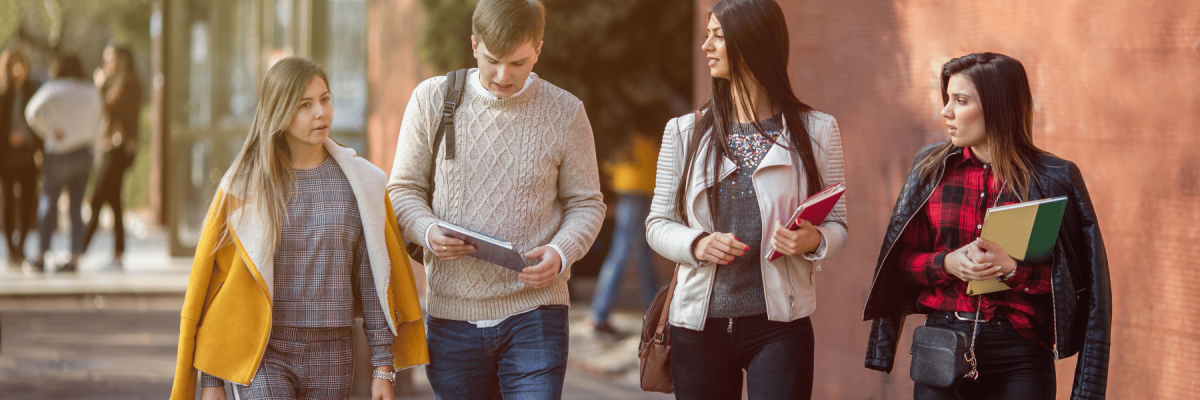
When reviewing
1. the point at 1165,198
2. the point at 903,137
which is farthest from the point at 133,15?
the point at 1165,198

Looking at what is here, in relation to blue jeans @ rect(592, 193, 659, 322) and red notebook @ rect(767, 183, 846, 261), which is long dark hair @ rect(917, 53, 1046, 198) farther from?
blue jeans @ rect(592, 193, 659, 322)

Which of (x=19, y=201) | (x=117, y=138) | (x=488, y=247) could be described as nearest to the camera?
(x=488, y=247)

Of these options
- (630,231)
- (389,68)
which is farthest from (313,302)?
(389,68)

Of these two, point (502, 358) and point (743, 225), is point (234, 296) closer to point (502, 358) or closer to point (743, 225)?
point (502, 358)

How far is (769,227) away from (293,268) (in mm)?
1362

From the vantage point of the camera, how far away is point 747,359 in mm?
3346

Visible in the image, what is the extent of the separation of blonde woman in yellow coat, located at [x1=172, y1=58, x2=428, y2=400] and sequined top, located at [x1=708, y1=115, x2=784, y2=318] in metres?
0.90

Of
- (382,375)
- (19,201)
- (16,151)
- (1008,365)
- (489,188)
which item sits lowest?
(19,201)

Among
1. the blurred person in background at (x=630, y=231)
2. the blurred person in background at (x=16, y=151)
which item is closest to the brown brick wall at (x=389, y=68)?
the blurred person in background at (x=630, y=231)

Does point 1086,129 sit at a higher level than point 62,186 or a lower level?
higher

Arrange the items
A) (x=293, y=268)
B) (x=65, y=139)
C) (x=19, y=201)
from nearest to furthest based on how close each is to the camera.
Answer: (x=293, y=268) → (x=65, y=139) → (x=19, y=201)

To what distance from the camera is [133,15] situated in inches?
885

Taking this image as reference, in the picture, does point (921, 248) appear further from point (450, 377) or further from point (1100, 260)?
point (450, 377)

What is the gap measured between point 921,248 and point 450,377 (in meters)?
1.43
